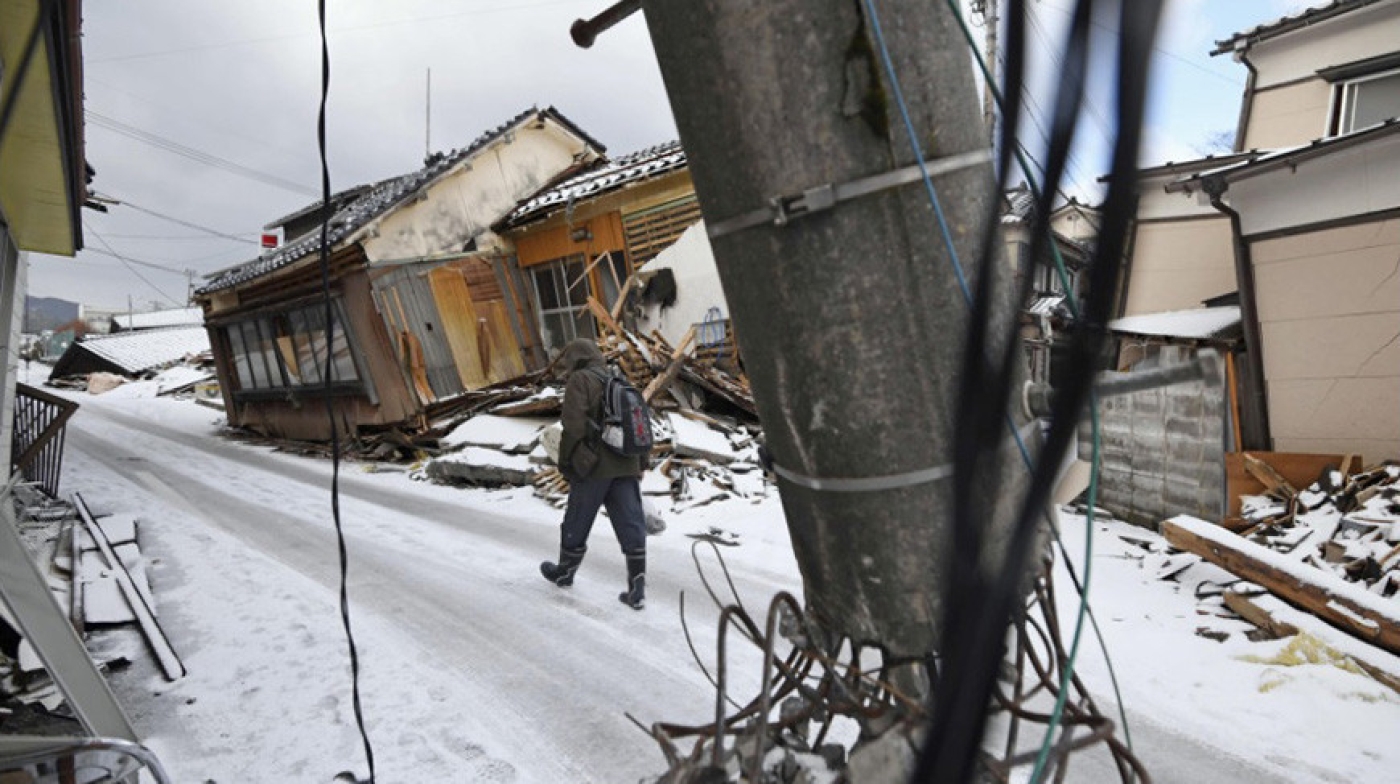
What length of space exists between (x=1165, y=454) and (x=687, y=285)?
7.20 m

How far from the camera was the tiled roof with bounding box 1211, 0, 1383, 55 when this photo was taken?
8.85 metres

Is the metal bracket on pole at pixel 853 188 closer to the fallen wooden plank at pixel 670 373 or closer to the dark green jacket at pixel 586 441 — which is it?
→ the dark green jacket at pixel 586 441

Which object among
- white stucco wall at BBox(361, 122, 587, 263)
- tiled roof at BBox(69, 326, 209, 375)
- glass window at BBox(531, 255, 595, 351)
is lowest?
glass window at BBox(531, 255, 595, 351)

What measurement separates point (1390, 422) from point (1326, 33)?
7.02 metres

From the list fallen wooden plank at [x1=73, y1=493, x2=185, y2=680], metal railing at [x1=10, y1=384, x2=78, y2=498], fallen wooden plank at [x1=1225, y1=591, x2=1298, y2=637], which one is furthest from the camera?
metal railing at [x1=10, y1=384, x2=78, y2=498]

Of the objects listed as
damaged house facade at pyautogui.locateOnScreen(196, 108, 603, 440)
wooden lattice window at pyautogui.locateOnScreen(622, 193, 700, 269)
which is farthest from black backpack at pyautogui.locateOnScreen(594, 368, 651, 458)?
damaged house facade at pyautogui.locateOnScreen(196, 108, 603, 440)

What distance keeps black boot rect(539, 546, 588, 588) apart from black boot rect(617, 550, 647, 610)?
496 mm

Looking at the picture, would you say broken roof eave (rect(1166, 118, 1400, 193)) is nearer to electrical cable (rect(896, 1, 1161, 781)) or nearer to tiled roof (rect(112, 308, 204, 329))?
electrical cable (rect(896, 1, 1161, 781))

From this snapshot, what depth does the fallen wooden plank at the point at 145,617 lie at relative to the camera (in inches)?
161

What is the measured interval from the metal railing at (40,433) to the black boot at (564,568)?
734 cm

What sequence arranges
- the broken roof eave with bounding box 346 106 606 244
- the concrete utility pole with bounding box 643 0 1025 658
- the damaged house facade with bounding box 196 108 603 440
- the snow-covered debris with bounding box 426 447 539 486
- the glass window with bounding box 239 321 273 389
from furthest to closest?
the glass window with bounding box 239 321 273 389
the damaged house facade with bounding box 196 108 603 440
the broken roof eave with bounding box 346 106 606 244
the snow-covered debris with bounding box 426 447 539 486
the concrete utility pole with bounding box 643 0 1025 658

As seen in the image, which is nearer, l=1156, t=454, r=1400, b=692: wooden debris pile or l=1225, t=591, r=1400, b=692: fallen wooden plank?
l=1225, t=591, r=1400, b=692: fallen wooden plank

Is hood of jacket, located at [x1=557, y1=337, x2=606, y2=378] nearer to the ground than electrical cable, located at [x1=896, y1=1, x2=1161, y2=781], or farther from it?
farther from it

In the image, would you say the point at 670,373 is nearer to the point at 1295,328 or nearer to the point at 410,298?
the point at 410,298
